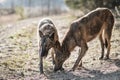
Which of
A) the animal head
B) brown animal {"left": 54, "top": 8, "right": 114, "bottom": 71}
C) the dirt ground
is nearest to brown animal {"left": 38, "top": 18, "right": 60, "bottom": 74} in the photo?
the animal head

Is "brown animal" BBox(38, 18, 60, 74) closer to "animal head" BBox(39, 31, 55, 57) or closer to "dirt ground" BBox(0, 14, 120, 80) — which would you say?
"animal head" BBox(39, 31, 55, 57)

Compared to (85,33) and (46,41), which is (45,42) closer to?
(46,41)

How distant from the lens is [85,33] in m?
14.3

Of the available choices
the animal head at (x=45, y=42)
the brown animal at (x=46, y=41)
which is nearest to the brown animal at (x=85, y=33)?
the brown animal at (x=46, y=41)

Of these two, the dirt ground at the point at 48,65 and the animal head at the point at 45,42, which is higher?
the animal head at the point at 45,42

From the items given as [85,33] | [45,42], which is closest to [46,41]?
[45,42]

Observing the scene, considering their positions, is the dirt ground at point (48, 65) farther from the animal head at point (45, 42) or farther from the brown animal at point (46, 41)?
the animal head at point (45, 42)

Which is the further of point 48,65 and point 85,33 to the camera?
point 48,65

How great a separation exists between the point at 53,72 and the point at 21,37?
837 centimetres

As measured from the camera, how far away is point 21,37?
21.7 m

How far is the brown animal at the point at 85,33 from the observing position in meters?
13.8

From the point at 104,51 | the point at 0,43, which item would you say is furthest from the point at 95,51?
the point at 0,43

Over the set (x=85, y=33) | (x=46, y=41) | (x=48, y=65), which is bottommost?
(x=48, y=65)

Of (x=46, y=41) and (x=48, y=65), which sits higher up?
(x=46, y=41)
